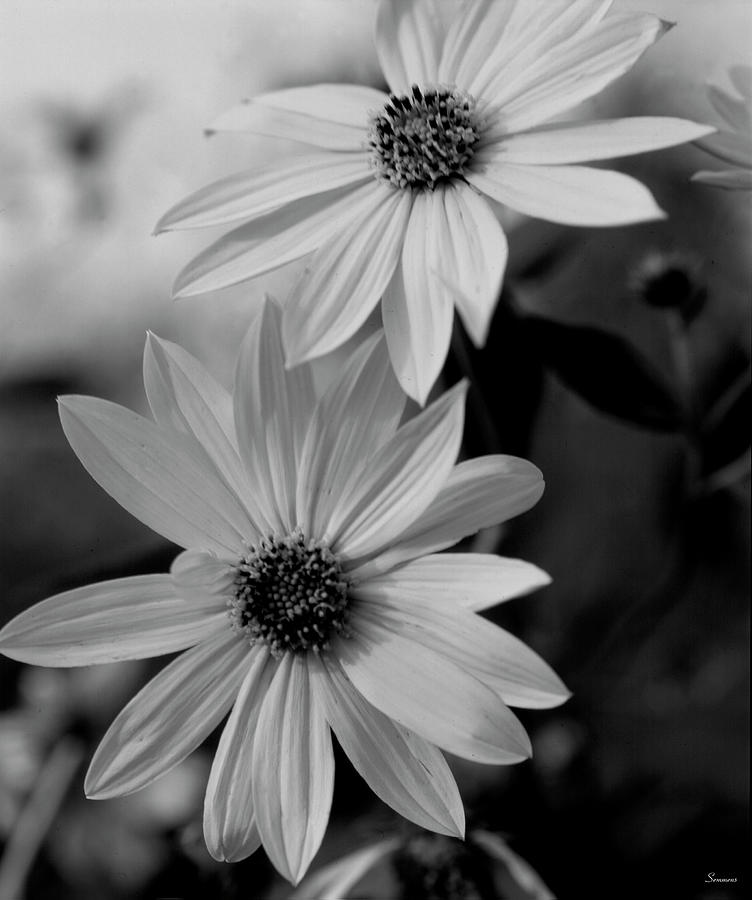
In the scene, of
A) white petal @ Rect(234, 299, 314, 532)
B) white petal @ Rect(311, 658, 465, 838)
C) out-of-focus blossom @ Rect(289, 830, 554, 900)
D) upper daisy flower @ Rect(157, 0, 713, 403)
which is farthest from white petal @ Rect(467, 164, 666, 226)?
out-of-focus blossom @ Rect(289, 830, 554, 900)

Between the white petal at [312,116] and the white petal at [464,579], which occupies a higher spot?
the white petal at [312,116]

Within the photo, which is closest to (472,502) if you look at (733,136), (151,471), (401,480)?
(401,480)

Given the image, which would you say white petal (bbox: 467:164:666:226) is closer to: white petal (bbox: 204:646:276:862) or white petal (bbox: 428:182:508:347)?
white petal (bbox: 428:182:508:347)

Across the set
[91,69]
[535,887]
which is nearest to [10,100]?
[91,69]

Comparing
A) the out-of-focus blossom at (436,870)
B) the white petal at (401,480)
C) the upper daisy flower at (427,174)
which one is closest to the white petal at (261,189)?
the upper daisy flower at (427,174)

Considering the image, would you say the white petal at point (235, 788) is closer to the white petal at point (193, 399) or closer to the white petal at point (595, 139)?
the white petal at point (193, 399)

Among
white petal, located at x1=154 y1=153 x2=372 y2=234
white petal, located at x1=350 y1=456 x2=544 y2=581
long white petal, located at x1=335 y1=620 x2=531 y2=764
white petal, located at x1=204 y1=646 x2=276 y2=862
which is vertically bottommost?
white petal, located at x1=204 y1=646 x2=276 y2=862

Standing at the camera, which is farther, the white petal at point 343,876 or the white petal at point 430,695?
the white petal at point 343,876
